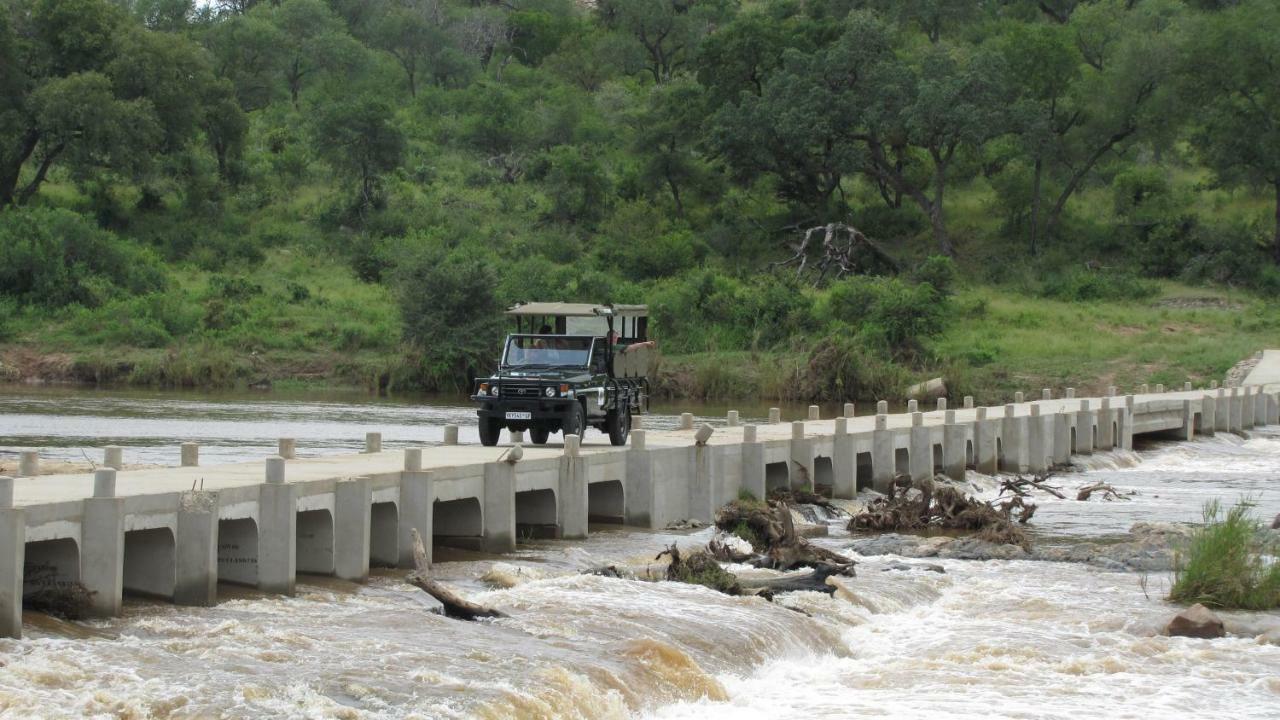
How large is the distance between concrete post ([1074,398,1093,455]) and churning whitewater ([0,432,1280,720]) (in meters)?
20.0

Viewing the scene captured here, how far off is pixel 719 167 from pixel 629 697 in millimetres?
68698

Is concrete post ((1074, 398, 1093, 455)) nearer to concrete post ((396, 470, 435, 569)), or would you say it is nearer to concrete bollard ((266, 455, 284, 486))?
concrete post ((396, 470, 435, 569))

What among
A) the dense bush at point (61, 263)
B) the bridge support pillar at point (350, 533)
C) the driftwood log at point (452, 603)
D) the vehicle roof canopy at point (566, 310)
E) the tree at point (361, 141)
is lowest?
the driftwood log at point (452, 603)

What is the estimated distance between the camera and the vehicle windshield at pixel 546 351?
27484 millimetres

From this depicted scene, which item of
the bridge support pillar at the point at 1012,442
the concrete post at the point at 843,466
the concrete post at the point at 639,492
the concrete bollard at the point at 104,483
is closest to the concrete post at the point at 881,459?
the concrete post at the point at 843,466

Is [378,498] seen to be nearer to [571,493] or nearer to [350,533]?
[350,533]

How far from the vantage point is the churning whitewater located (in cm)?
1392

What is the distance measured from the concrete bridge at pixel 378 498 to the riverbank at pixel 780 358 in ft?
81.0

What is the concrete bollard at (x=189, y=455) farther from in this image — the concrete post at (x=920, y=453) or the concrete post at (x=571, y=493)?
the concrete post at (x=920, y=453)

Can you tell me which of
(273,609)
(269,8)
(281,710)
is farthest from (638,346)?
(269,8)

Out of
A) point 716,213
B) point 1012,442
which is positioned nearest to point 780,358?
point 716,213

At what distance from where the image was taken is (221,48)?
329 feet

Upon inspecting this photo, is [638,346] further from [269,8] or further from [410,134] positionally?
[269,8]

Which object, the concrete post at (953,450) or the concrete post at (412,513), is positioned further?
the concrete post at (953,450)
